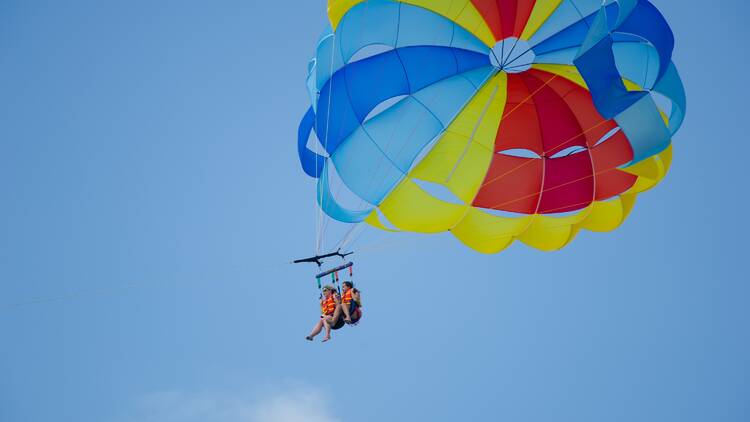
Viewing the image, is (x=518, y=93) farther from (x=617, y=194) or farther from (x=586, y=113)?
(x=617, y=194)

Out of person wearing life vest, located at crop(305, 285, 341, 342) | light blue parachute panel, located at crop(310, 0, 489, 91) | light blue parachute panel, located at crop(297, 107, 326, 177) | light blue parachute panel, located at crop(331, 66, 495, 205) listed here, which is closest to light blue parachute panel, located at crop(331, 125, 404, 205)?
light blue parachute panel, located at crop(331, 66, 495, 205)

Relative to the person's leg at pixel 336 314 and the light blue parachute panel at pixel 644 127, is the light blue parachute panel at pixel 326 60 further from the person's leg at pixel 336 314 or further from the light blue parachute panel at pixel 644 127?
the light blue parachute panel at pixel 644 127

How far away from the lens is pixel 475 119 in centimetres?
1416

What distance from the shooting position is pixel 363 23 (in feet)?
43.5

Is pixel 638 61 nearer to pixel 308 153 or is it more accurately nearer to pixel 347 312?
pixel 308 153

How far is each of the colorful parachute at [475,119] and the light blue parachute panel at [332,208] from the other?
0.02 meters

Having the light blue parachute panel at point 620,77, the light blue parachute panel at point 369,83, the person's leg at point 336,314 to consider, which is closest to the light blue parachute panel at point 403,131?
the light blue parachute panel at point 369,83

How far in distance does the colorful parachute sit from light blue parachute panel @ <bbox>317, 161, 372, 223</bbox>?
21 millimetres

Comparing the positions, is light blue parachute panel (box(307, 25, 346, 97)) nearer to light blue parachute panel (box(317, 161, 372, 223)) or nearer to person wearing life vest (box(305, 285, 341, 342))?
light blue parachute panel (box(317, 161, 372, 223))

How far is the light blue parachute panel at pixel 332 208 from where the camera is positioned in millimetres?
13609

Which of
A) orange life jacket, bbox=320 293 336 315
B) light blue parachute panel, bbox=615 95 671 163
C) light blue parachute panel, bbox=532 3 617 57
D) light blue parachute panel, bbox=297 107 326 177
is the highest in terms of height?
light blue parachute panel, bbox=532 3 617 57

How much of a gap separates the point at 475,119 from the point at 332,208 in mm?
2535

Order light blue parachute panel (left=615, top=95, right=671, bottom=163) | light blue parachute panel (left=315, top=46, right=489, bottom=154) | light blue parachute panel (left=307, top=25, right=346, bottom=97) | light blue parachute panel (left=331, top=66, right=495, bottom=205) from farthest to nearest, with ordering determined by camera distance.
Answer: light blue parachute panel (left=331, top=66, right=495, bottom=205), light blue parachute panel (left=315, top=46, right=489, bottom=154), light blue parachute panel (left=307, top=25, right=346, bottom=97), light blue parachute panel (left=615, top=95, right=671, bottom=163)

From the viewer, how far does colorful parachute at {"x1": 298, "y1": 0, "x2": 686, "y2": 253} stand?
13539 mm
